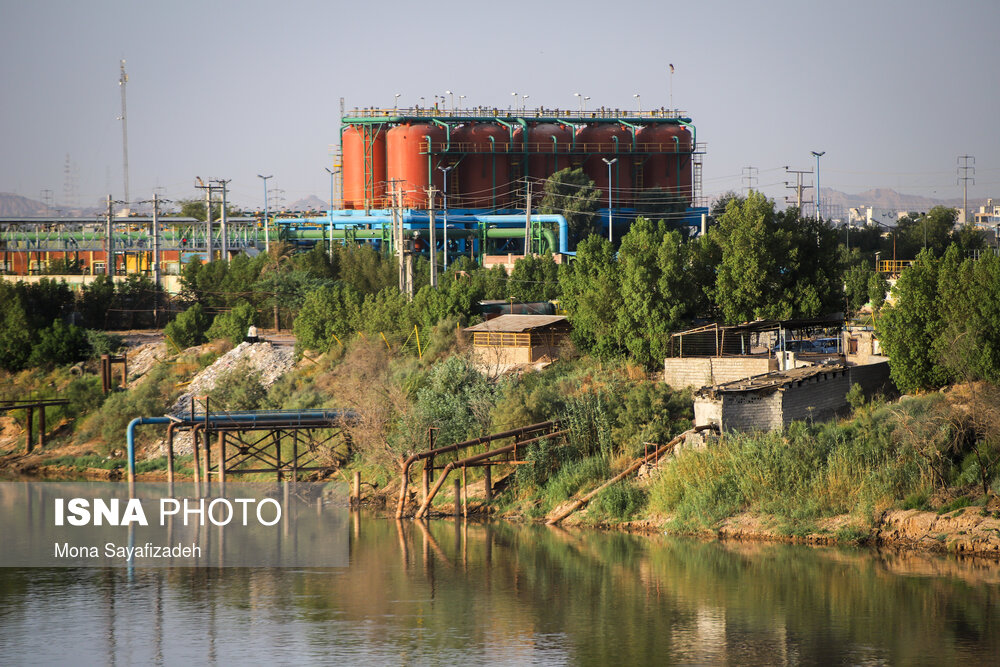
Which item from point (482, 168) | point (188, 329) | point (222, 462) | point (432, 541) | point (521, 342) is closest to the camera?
point (432, 541)

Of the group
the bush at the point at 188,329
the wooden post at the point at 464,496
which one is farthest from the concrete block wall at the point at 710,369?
the bush at the point at 188,329

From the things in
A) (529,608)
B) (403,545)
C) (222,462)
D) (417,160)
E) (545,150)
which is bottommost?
(529,608)

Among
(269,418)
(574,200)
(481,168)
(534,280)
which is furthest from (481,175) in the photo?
(269,418)

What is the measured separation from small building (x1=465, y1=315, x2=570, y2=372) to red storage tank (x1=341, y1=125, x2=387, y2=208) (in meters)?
43.4

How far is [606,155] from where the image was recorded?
93.1m

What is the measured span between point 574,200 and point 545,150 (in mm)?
7488

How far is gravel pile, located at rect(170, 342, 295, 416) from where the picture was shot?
180 feet

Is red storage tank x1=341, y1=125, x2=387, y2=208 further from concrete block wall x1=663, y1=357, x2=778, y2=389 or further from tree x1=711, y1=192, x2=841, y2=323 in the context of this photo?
concrete block wall x1=663, y1=357, x2=778, y2=389

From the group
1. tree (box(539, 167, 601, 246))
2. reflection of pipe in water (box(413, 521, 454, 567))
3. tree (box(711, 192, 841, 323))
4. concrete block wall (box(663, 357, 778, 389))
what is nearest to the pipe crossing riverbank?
reflection of pipe in water (box(413, 521, 454, 567))

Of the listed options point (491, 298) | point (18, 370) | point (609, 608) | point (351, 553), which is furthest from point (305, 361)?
point (609, 608)

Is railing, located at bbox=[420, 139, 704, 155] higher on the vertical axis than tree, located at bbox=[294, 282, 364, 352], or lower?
higher

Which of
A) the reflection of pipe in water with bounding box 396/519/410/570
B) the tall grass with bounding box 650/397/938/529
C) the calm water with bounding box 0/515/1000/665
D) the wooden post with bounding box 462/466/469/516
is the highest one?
the tall grass with bounding box 650/397/938/529

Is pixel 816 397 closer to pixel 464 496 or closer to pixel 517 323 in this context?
pixel 464 496

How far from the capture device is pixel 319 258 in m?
71.6
